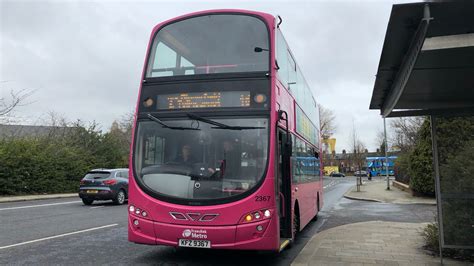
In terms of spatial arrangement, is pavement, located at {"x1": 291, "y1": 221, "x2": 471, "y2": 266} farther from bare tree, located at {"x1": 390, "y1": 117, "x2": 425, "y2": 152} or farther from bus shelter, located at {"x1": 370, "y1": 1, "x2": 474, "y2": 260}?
bare tree, located at {"x1": 390, "y1": 117, "x2": 425, "y2": 152}

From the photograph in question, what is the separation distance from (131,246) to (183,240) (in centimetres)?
260

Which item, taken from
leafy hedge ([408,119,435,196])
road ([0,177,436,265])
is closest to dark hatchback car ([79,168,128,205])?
road ([0,177,436,265])

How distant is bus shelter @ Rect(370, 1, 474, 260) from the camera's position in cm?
408

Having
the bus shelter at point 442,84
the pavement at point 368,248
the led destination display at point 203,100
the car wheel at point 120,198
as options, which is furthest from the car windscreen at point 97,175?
the bus shelter at point 442,84

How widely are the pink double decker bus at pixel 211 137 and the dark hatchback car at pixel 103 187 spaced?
1180cm

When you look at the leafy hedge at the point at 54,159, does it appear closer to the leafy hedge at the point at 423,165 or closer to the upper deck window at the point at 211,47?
the upper deck window at the point at 211,47

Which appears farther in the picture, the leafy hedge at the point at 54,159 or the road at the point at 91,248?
the leafy hedge at the point at 54,159

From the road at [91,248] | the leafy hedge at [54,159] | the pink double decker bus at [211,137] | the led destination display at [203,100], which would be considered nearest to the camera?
the pink double decker bus at [211,137]

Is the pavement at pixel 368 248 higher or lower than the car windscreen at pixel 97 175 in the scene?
lower

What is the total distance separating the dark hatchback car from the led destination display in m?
12.0

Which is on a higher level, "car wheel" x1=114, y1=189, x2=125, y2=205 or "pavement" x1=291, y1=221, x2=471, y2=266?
"car wheel" x1=114, y1=189, x2=125, y2=205

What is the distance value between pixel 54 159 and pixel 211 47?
74.9ft

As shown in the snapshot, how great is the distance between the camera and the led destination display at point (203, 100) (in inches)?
261

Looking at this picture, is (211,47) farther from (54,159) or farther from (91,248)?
(54,159)
